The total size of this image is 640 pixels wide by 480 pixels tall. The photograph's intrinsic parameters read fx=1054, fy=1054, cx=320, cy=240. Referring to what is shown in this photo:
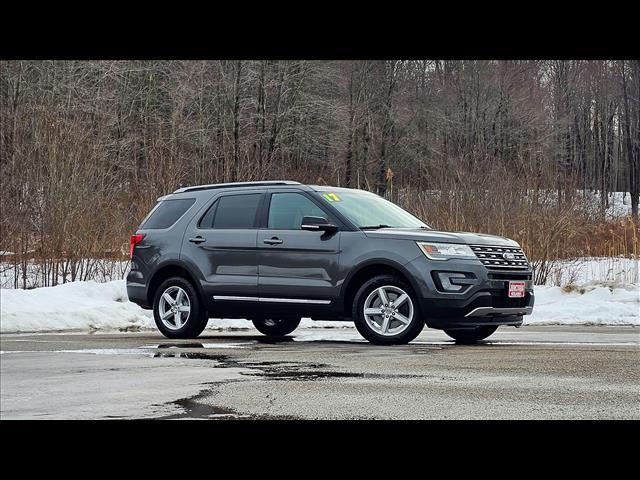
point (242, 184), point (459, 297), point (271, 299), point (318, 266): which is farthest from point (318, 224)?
point (459, 297)

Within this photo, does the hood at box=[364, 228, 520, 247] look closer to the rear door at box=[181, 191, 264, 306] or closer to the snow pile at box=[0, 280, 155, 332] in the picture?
the rear door at box=[181, 191, 264, 306]

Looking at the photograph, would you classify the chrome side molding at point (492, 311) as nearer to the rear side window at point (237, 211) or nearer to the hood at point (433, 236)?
the hood at point (433, 236)

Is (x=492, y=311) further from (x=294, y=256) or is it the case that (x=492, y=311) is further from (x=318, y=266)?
(x=294, y=256)

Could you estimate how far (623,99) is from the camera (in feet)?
191

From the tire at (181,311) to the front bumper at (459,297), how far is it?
116 inches

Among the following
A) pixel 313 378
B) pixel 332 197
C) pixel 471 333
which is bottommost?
pixel 313 378

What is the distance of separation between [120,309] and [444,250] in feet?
19.6

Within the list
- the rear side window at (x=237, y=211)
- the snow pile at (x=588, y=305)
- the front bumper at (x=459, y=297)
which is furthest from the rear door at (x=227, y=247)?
the snow pile at (x=588, y=305)

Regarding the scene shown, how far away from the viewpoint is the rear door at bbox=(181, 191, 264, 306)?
41.9 feet

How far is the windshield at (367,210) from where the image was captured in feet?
41.1

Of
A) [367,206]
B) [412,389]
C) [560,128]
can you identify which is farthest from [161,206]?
[560,128]

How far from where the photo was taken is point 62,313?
592 inches
